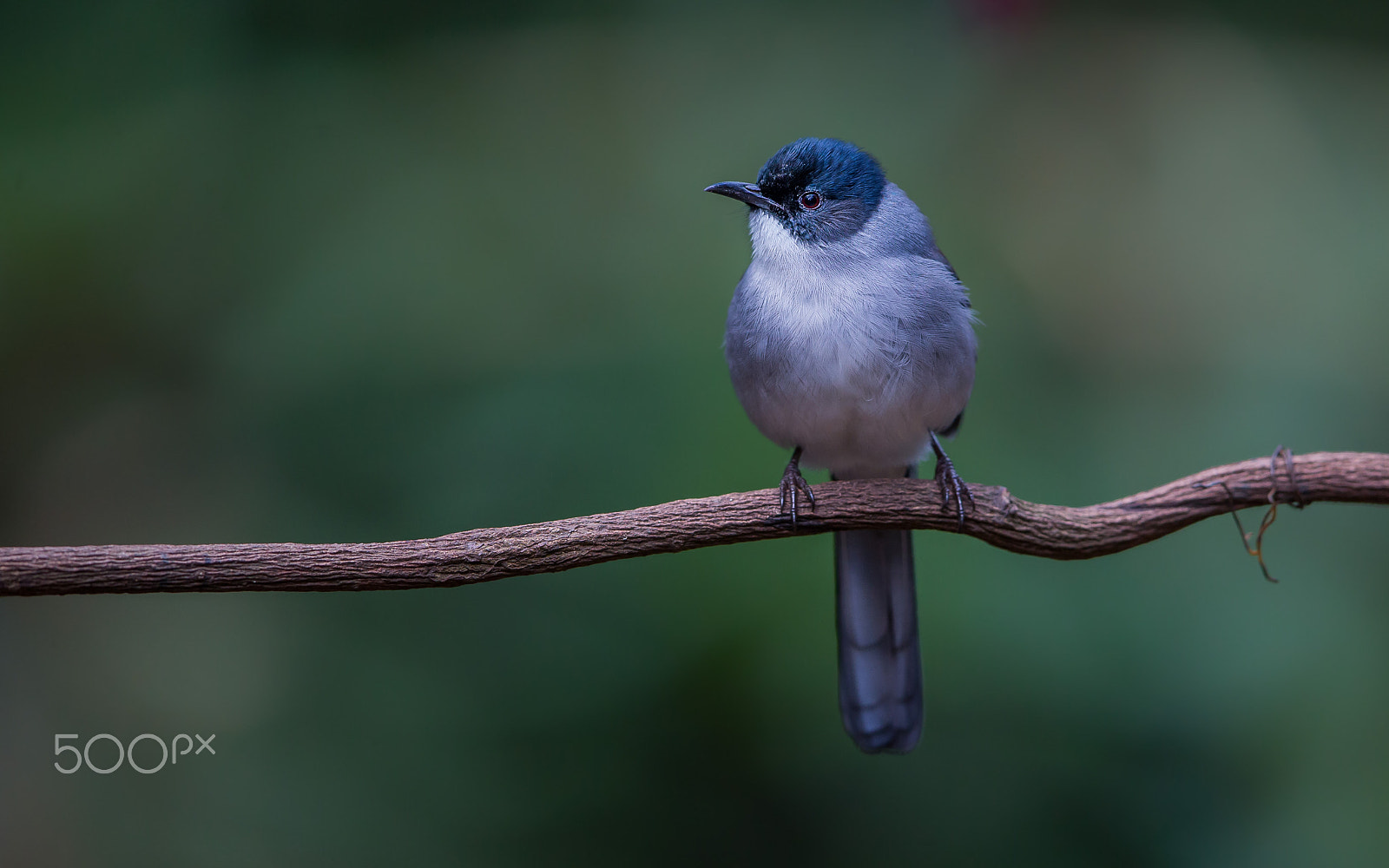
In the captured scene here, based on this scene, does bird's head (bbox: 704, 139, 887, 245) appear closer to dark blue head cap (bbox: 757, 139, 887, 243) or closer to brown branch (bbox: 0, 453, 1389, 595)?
dark blue head cap (bbox: 757, 139, 887, 243)

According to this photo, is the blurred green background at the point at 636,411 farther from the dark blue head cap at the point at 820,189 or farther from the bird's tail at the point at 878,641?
the dark blue head cap at the point at 820,189

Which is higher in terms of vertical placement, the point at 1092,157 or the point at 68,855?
the point at 1092,157

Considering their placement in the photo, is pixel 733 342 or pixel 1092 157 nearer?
pixel 733 342

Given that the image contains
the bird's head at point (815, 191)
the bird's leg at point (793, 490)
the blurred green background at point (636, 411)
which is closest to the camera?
the bird's leg at point (793, 490)

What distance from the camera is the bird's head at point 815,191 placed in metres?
2.89

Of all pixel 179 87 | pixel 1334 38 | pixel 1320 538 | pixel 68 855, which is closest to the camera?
pixel 68 855

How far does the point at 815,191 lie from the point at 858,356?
0.54 m

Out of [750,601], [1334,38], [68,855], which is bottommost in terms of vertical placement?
[68,855]

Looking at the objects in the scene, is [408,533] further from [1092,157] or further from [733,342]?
[1092,157]

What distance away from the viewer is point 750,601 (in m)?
3.46

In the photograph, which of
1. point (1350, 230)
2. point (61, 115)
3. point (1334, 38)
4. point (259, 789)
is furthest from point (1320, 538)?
point (61, 115)

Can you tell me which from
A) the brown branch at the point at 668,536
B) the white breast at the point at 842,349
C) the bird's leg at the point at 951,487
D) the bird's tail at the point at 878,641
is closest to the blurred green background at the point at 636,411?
the bird's tail at the point at 878,641

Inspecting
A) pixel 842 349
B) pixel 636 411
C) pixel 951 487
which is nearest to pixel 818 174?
pixel 842 349

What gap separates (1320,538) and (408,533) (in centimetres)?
313
